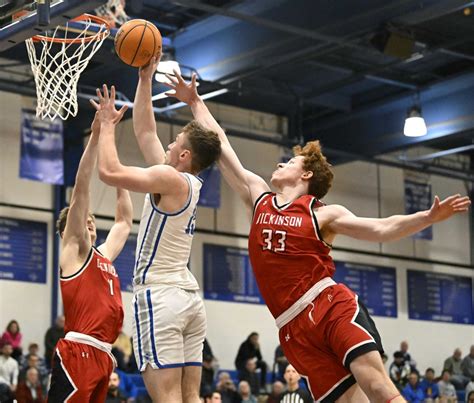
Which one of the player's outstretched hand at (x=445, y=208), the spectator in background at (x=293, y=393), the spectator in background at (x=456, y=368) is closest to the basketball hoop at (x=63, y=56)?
the player's outstretched hand at (x=445, y=208)

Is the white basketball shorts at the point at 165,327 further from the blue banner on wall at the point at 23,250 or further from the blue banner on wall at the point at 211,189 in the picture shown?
the blue banner on wall at the point at 211,189

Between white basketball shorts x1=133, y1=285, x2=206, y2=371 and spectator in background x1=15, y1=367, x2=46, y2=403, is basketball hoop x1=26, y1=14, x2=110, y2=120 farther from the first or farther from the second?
spectator in background x1=15, y1=367, x2=46, y2=403

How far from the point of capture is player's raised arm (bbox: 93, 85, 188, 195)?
6.62m

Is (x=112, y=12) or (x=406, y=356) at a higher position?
(x=112, y=12)

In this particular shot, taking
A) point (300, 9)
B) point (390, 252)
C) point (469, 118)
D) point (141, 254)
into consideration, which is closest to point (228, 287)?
point (390, 252)

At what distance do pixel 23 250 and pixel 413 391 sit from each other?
9041 millimetres

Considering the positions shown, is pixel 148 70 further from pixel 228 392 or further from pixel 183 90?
pixel 228 392

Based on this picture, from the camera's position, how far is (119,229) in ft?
28.4

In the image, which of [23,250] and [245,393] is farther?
[23,250]

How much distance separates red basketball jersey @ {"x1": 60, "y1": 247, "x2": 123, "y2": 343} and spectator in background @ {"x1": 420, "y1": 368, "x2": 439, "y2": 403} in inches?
587

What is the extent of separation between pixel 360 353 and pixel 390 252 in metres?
20.0

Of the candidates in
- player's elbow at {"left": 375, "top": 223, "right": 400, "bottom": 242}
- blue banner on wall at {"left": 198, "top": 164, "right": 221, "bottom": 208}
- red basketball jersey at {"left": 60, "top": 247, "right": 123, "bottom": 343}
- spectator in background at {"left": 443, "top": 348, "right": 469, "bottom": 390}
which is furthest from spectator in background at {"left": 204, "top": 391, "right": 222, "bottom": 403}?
spectator in background at {"left": 443, "top": 348, "right": 469, "bottom": 390}

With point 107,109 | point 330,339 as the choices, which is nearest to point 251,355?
point 330,339

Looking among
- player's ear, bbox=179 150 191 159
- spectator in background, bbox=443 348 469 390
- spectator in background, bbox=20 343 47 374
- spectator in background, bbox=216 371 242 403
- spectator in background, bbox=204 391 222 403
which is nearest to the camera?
player's ear, bbox=179 150 191 159
